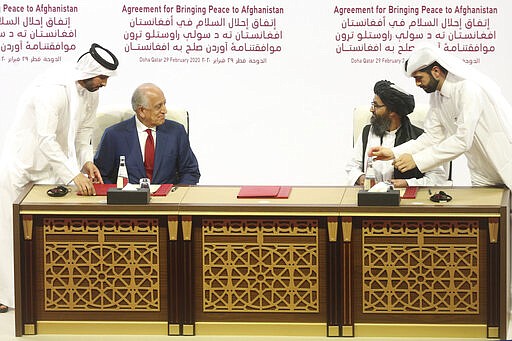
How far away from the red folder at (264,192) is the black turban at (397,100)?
44.1 inches

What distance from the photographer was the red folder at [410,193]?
775 cm

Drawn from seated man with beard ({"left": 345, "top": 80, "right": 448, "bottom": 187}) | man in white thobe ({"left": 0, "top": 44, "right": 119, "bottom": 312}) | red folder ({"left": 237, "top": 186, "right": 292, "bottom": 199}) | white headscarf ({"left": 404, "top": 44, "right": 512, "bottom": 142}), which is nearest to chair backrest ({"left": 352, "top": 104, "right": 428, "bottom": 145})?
seated man with beard ({"left": 345, "top": 80, "right": 448, "bottom": 187})

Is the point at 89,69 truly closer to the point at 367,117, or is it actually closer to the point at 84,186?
the point at 84,186

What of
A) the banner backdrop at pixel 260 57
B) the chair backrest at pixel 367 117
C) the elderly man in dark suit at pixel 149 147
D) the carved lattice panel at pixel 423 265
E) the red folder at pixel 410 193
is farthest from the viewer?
the banner backdrop at pixel 260 57

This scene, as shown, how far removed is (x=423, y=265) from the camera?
7.52 metres

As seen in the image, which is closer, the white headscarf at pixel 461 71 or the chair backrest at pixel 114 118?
the white headscarf at pixel 461 71

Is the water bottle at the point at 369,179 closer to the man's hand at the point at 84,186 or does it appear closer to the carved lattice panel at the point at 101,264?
the carved lattice panel at the point at 101,264

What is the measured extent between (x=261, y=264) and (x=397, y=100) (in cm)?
178

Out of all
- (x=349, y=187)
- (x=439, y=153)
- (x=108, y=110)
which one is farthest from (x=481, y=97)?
(x=108, y=110)

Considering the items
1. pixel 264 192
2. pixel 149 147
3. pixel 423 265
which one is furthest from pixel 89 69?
pixel 423 265

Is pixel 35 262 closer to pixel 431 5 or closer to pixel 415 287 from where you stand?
pixel 415 287

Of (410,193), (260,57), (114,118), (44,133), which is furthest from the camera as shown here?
(260,57)

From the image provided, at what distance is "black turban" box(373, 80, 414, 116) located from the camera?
8852mm

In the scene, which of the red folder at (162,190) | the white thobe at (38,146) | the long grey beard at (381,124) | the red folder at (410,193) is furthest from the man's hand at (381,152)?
the white thobe at (38,146)
